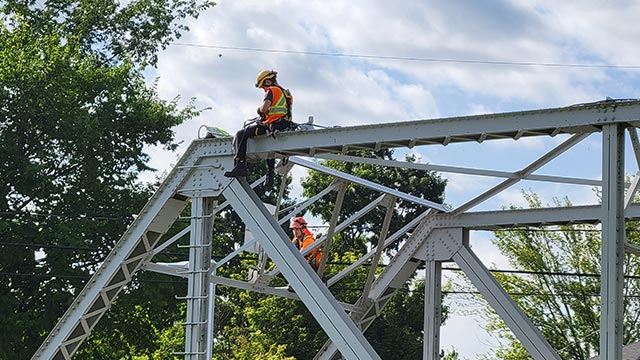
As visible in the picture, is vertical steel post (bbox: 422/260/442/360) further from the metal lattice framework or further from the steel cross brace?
the steel cross brace

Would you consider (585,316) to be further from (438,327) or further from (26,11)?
(438,327)

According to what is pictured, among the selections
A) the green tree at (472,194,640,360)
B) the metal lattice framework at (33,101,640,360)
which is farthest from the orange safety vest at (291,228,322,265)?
the green tree at (472,194,640,360)

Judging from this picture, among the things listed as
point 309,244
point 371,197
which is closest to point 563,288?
point 371,197

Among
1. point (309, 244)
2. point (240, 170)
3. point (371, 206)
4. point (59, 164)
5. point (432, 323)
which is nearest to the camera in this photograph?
point (240, 170)

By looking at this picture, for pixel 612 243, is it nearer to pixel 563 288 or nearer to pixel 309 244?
pixel 309 244

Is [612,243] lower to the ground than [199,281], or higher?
lower

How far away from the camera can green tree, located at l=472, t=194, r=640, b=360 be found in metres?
47.3

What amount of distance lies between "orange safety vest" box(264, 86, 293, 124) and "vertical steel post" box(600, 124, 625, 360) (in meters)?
4.70

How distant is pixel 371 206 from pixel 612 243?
7797 mm

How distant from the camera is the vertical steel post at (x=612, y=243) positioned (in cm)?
1316

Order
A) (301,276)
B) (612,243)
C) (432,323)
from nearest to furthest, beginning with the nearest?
1. (612,243)
2. (301,276)
3. (432,323)

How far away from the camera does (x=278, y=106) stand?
16.7m

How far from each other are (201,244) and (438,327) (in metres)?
5.22

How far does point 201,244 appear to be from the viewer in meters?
16.8
